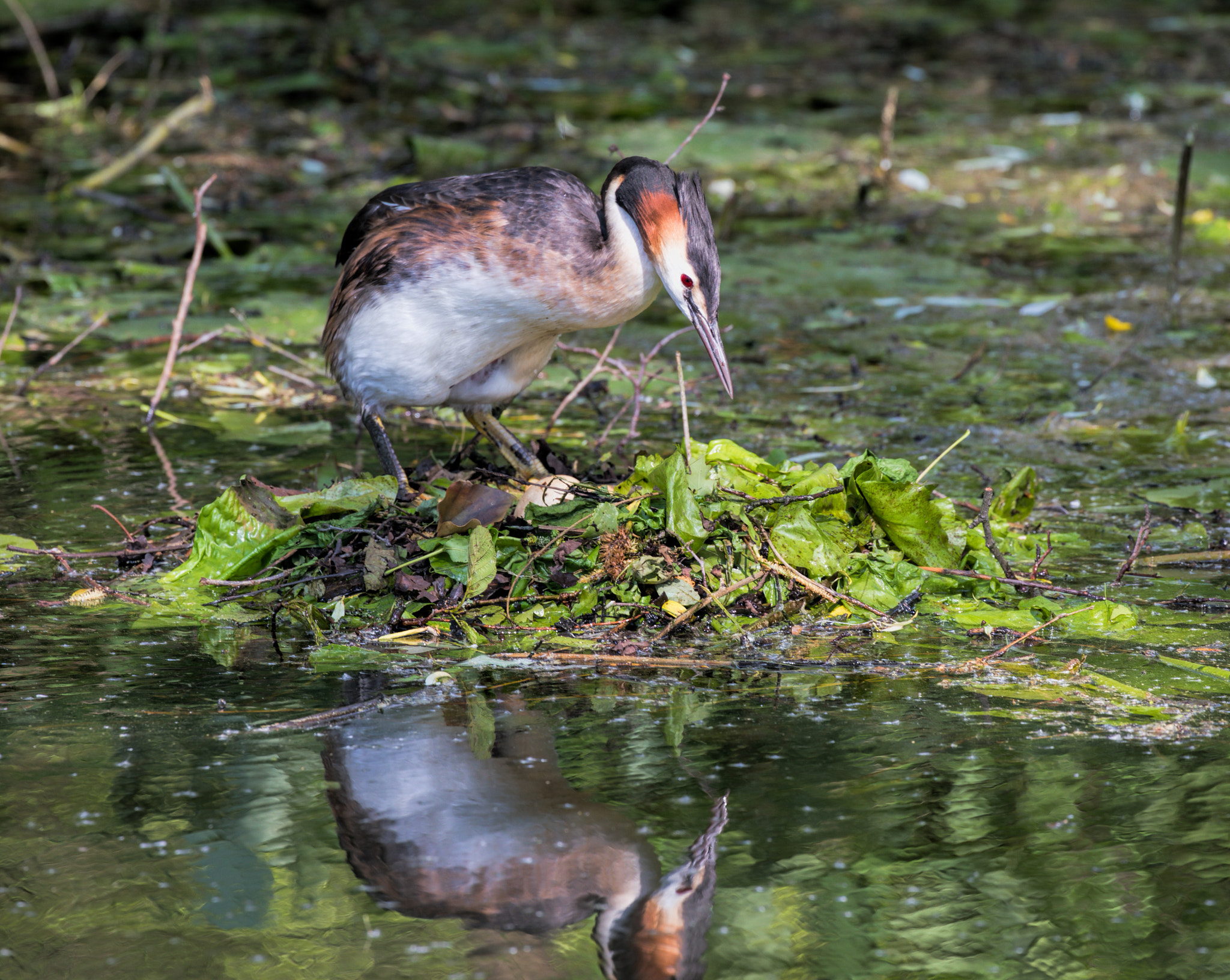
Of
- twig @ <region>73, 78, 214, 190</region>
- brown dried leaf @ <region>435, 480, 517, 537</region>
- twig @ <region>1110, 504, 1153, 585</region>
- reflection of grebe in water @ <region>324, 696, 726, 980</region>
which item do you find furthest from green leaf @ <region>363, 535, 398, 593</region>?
twig @ <region>73, 78, 214, 190</region>

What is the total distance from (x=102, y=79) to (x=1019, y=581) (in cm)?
957

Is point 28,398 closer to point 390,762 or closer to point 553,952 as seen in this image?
point 390,762

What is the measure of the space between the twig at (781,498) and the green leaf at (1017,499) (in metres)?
0.80

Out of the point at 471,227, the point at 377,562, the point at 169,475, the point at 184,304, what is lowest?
the point at 169,475

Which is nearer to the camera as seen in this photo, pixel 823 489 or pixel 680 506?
pixel 680 506

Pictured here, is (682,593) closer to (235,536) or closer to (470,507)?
(470,507)

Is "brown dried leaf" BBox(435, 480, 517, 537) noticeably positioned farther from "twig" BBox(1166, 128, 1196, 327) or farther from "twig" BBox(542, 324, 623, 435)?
"twig" BBox(1166, 128, 1196, 327)

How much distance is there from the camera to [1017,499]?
524 cm

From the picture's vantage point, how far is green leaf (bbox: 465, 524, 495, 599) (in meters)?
4.36

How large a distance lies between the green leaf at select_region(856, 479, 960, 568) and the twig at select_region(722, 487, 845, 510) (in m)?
0.12

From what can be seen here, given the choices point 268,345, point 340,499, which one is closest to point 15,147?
point 268,345

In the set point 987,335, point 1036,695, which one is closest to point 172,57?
point 987,335

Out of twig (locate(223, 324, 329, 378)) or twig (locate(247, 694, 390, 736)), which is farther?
twig (locate(223, 324, 329, 378))

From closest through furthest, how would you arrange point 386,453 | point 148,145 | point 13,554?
point 13,554
point 386,453
point 148,145
